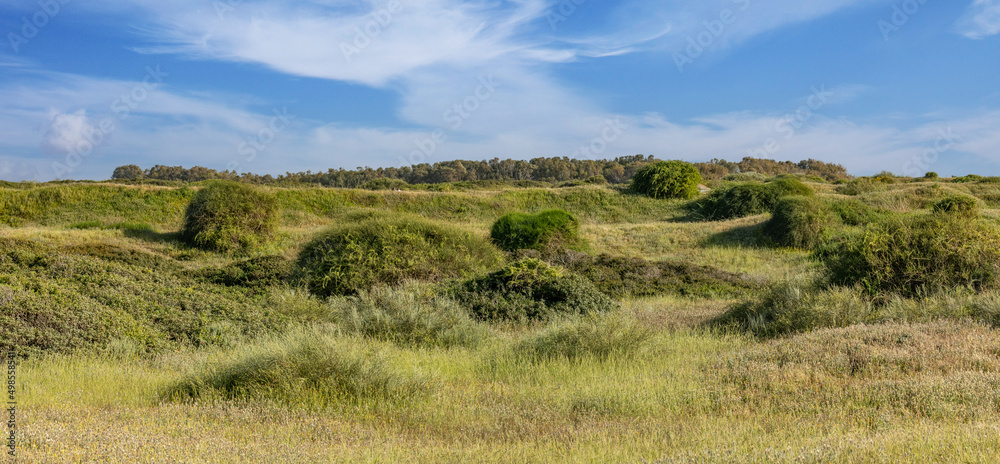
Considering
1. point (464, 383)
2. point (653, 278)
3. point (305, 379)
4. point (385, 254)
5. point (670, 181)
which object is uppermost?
point (670, 181)

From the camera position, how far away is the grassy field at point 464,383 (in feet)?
11.1

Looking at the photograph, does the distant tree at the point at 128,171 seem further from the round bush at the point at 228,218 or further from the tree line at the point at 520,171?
the round bush at the point at 228,218

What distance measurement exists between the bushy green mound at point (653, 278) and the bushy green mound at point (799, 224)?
7.20m

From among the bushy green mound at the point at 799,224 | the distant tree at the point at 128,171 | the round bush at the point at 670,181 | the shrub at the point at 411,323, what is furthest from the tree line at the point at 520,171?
the shrub at the point at 411,323

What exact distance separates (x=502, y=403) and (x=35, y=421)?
301 centimetres

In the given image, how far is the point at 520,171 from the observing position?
278 ft

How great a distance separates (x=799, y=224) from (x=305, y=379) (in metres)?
21.8

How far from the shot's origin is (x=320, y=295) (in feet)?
41.2

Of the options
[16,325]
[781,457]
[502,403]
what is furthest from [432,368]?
[16,325]

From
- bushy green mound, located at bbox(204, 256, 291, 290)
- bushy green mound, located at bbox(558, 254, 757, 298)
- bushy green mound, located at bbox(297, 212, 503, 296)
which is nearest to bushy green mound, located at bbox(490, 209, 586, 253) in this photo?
bushy green mound, located at bbox(558, 254, 757, 298)

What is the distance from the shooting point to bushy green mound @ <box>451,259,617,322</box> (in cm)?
1026

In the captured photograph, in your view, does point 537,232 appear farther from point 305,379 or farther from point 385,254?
point 305,379

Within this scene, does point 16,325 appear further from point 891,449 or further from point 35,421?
point 891,449

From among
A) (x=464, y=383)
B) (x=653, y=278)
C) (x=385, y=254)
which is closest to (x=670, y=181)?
(x=653, y=278)
